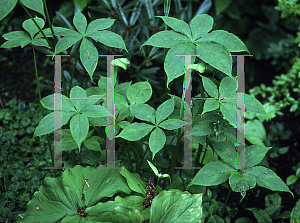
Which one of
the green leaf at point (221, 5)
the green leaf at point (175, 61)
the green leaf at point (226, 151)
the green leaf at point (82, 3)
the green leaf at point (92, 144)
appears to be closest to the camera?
the green leaf at point (175, 61)

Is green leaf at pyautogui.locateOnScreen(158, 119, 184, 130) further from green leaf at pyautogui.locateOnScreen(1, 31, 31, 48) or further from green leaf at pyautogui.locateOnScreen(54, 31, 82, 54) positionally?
green leaf at pyautogui.locateOnScreen(1, 31, 31, 48)

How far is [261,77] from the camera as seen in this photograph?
9.52 ft

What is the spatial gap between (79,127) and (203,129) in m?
0.46

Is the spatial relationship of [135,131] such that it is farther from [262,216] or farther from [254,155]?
[262,216]

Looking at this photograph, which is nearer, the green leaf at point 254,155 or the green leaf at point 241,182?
the green leaf at point 241,182

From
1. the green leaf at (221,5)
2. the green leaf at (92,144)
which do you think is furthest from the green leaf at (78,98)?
the green leaf at (221,5)

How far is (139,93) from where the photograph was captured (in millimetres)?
1137

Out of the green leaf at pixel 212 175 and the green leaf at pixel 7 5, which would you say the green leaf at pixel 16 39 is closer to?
the green leaf at pixel 7 5

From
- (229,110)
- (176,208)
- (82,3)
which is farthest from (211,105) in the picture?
(82,3)

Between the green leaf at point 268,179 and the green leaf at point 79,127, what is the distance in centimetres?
63

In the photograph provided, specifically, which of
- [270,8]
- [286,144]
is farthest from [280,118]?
[270,8]

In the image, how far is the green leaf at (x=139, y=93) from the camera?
3.67ft

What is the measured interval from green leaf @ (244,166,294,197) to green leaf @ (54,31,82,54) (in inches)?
31.8

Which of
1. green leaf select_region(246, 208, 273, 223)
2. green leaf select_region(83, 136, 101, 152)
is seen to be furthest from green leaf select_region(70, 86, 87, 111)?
green leaf select_region(246, 208, 273, 223)
